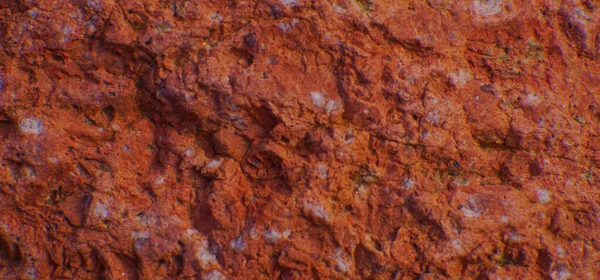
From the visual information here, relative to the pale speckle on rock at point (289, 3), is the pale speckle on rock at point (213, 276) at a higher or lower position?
lower

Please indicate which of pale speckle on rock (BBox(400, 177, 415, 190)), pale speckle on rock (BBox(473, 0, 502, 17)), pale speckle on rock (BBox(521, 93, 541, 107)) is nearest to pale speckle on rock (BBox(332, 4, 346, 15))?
pale speckle on rock (BBox(473, 0, 502, 17))

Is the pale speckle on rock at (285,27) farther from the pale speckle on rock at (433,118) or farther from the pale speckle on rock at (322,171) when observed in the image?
the pale speckle on rock at (433,118)

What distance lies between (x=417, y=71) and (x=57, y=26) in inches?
67.5

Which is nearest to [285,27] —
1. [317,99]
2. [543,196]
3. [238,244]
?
[317,99]

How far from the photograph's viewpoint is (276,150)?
7.46 feet

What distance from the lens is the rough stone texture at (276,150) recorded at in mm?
2227

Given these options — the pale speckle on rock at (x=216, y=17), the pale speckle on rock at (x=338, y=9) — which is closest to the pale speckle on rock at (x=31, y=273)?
the pale speckle on rock at (x=216, y=17)

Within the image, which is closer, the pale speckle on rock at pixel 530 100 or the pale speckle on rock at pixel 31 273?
the pale speckle on rock at pixel 31 273

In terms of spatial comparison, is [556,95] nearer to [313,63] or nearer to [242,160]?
[313,63]

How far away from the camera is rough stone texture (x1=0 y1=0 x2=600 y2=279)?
2.23 m

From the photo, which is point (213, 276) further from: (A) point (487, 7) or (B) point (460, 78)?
(A) point (487, 7)

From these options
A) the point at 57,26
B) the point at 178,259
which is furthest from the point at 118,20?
the point at 178,259

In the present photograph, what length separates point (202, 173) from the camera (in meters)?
2.34

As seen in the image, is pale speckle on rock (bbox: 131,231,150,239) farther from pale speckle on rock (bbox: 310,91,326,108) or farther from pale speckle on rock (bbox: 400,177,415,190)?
pale speckle on rock (bbox: 400,177,415,190)
